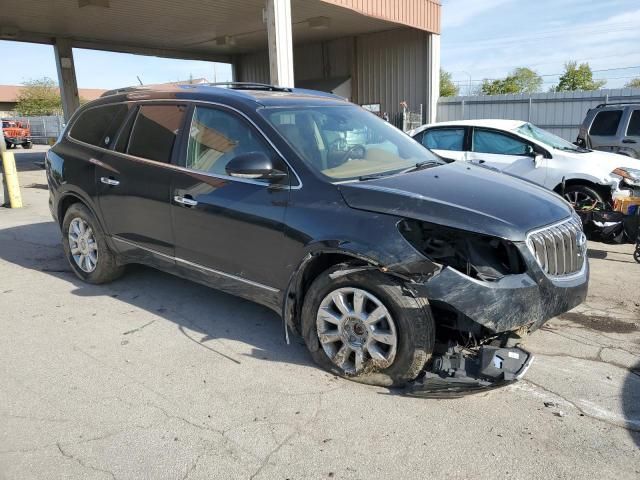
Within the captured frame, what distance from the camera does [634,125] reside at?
32.8ft

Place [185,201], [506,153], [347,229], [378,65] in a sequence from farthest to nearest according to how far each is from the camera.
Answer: [378,65]
[506,153]
[185,201]
[347,229]

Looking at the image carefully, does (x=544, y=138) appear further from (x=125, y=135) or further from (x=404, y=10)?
(x=404, y=10)

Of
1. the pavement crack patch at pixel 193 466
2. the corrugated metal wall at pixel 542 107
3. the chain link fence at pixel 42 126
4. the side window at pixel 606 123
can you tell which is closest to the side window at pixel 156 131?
the pavement crack patch at pixel 193 466

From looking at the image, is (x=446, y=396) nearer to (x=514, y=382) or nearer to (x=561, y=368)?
(x=514, y=382)

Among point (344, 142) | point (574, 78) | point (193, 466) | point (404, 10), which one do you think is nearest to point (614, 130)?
point (404, 10)

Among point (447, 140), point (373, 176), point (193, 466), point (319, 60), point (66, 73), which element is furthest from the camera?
point (319, 60)

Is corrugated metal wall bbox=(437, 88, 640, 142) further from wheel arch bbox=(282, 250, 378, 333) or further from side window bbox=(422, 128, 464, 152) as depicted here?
wheel arch bbox=(282, 250, 378, 333)

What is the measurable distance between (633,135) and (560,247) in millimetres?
8242

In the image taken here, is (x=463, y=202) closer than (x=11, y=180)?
Yes

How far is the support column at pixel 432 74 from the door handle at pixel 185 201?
15915mm

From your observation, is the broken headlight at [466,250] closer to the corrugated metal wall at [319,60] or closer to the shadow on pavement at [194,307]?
the shadow on pavement at [194,307]

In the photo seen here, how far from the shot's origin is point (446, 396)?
314 cm

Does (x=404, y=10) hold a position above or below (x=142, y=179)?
above

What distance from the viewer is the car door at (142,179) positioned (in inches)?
171
